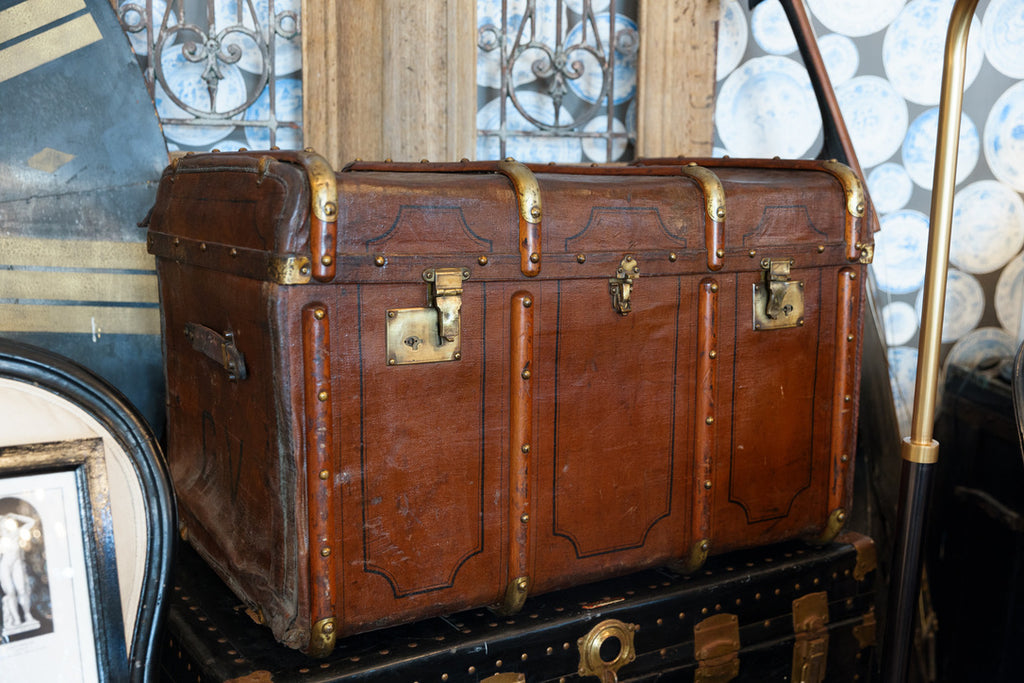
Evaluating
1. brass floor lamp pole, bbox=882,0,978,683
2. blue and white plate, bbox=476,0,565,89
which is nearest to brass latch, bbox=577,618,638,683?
brass floor lamp pole, bbox=882,0,978,683

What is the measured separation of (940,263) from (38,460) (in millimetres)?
1219

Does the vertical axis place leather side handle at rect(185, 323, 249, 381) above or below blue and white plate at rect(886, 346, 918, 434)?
above

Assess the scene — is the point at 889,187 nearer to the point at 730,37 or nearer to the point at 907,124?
the point at 907,124

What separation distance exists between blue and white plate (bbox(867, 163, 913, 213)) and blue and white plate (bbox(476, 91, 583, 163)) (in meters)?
0.87

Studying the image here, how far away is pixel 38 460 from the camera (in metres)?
1.03

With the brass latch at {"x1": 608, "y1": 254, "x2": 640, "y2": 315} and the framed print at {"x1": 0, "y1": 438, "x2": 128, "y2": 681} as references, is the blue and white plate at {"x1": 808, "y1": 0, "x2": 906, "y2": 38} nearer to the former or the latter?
the brass latch at {"x1": 608, "y1": 254, "x2": 640, "y2": 315}

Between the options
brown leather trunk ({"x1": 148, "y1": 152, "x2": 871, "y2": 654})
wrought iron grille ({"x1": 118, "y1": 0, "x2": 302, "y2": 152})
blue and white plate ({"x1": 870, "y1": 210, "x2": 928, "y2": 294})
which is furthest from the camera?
blue and white plate ({"x1": 870, "y1": 210, "x2": 928, "y2": 294})

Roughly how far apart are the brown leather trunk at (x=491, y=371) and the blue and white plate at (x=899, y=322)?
3.35ft

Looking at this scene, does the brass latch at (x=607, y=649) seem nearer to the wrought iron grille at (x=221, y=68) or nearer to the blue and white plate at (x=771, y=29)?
the wrought iron grille at (x=221, y=68)

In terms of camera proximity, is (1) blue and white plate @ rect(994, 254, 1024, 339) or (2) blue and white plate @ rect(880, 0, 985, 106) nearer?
(2) blue and white plate @ rect(880, 0, 985, 106)

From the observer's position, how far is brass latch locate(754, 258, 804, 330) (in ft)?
5.49

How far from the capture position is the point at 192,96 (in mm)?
2145

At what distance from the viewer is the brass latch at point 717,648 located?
1.66 meters

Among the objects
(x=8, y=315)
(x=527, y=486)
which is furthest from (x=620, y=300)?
(x=8, y=315)
